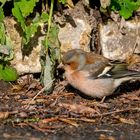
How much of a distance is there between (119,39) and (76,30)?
0.66 m

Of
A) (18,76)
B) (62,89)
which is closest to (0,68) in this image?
(18,76)

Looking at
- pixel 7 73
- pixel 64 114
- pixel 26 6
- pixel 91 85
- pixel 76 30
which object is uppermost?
pixel 26 6

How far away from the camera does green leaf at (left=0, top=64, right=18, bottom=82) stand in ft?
27.5

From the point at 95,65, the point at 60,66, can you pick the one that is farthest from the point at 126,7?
the point at 60,66

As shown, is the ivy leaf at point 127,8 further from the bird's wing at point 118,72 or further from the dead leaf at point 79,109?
the dead leaf at point 79,109

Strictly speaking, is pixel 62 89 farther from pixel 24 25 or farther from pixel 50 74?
pixel 24 25

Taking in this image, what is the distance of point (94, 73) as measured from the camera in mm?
8242

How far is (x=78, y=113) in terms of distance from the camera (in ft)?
25.3

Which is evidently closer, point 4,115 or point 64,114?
point 4,115

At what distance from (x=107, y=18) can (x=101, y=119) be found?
1.88 metres

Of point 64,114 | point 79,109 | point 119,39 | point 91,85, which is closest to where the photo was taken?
point 64,114

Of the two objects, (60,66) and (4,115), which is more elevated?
(60,66)

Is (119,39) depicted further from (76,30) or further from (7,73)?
(7,73)

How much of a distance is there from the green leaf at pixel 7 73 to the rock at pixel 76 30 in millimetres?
763
